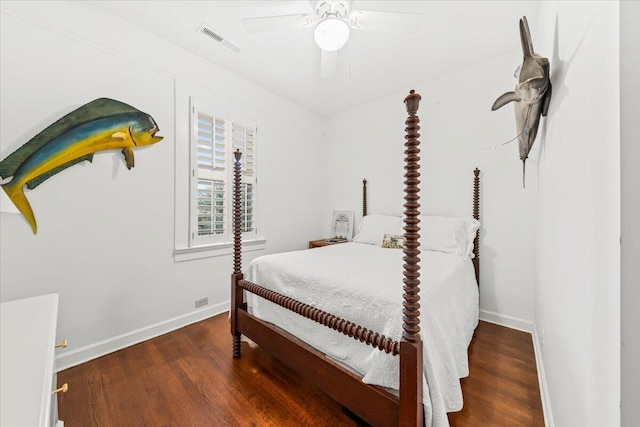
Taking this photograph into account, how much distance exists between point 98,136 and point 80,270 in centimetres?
105

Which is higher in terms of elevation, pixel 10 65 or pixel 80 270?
pixel 10 65

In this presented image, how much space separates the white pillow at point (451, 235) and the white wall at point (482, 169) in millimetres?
235

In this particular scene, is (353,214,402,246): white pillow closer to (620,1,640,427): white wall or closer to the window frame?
the window frame

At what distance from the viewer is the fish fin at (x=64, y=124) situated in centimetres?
170

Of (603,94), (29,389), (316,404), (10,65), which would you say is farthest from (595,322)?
(10,65)

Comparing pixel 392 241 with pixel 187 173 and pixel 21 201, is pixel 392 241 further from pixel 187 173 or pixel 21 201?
pixel 21 201

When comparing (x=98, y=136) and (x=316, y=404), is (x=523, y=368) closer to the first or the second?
(x=316, y=404)

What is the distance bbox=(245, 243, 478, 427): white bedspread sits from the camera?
1.25 meters

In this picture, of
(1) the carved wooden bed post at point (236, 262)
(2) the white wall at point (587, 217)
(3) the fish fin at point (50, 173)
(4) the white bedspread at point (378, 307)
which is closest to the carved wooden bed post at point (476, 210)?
(4) the white bedspread at point (378, 307)

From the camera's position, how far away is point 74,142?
1.91 meters

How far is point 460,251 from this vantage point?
2518mm

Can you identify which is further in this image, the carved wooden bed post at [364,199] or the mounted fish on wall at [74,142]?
the carved wooden bed post at [364,199]

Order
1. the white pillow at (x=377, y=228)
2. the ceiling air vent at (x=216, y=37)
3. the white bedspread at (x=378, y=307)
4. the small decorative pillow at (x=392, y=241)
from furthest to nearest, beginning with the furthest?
1. the white pillow at (x=377, y=228)
2. the small decorative pillow at (x=392, y=241)
3. the ceiling air vent at (x=216, y=37)
4. the white bedspread at (x=378, y=307)

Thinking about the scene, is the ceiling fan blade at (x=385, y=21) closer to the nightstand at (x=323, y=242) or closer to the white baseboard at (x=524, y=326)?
the white baseboard at (x=524, y=326)
